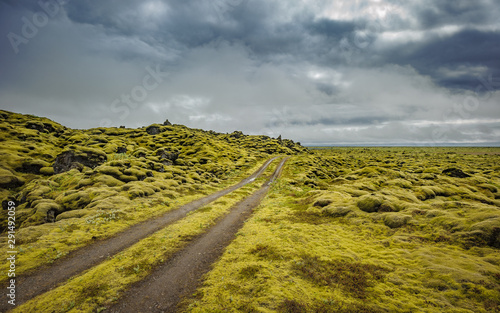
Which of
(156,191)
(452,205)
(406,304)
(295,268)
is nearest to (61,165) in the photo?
(156,191)

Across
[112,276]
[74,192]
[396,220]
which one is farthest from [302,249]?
[74,192]

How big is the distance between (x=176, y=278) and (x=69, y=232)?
52.2ft

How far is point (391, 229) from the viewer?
64.8 feet

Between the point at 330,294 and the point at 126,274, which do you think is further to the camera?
the point at 126,274

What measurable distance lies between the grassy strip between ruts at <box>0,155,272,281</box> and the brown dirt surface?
9920mm

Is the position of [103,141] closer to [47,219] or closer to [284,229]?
[47,219]

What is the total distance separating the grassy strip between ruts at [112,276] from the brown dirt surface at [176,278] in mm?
811

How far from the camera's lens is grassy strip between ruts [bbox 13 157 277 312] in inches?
435

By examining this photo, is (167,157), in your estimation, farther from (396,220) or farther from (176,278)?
(396,220)

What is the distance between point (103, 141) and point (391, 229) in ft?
382

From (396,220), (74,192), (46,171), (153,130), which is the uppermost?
(153,130)

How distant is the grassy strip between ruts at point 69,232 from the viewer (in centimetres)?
1589

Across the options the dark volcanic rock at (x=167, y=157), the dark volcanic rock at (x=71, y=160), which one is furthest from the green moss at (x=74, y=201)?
the dark volcanic rock at (x=167, y=157)

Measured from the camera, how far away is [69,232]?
20406mm
